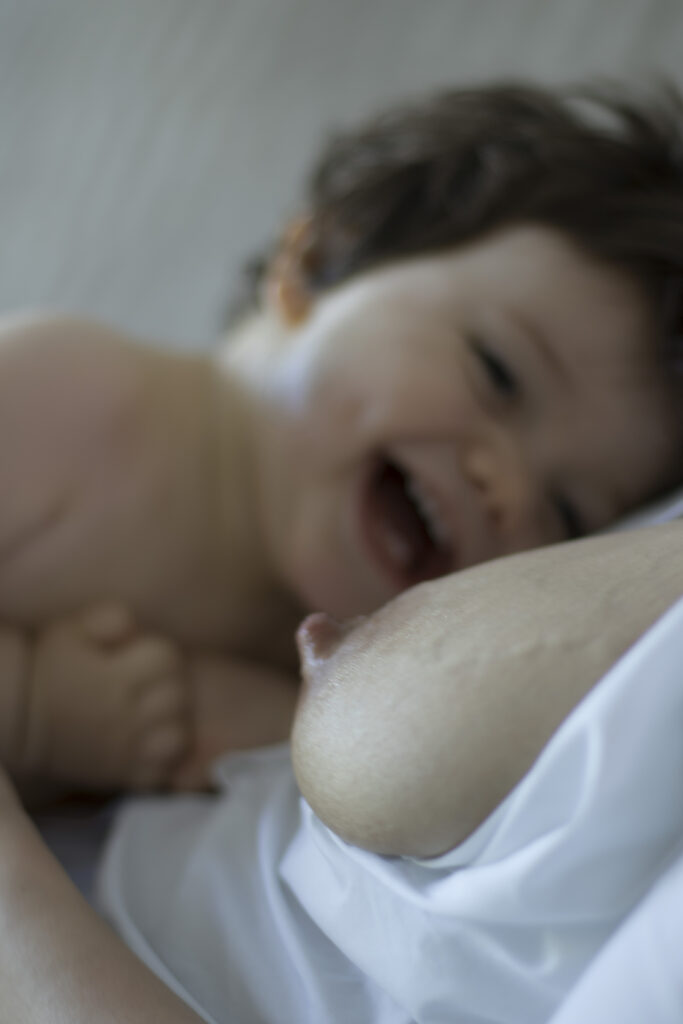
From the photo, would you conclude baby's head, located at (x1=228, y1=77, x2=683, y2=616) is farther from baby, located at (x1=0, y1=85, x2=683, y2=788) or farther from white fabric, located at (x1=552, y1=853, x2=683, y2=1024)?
white fabric, located at (x1=552, y1=853, x2=683, y2=1024)

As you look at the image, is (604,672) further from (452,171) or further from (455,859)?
(452,171)

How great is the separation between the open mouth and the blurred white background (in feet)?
1.77

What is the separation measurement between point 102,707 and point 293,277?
50cm

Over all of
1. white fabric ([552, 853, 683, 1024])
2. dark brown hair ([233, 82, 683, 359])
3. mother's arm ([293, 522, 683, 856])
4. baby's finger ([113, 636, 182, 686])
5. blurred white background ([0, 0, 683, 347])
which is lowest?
baby's finger ([113, 636, 182, 686])

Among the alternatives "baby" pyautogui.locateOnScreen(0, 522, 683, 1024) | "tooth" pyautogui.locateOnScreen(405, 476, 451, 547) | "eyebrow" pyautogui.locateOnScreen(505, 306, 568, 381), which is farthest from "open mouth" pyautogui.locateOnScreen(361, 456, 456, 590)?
"baby" pyautogui.locateOnScreen(0, 522, 683, 1024)

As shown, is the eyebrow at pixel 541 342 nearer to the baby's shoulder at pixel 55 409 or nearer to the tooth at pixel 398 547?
the tooth at pixel 398 547

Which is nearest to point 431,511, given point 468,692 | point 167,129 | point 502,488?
point 502,488

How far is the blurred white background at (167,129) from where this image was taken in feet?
4.25

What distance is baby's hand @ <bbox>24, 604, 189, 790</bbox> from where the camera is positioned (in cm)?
75

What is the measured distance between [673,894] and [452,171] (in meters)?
0.89

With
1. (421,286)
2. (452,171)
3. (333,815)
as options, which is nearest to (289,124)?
(452,171)

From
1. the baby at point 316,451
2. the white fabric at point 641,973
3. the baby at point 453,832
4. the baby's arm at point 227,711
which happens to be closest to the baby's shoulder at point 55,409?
the baby at point 316,451

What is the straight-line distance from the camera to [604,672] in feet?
1.18

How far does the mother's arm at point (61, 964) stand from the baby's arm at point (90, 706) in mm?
268
